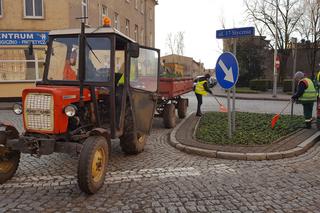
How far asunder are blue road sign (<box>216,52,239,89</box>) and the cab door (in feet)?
4.86

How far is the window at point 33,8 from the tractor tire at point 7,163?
50.1ft

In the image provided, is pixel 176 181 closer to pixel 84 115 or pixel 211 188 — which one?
pixel 211 188

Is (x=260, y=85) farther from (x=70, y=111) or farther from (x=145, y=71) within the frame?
(x=70, y=111)

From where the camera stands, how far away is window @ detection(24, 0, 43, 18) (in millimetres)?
18391

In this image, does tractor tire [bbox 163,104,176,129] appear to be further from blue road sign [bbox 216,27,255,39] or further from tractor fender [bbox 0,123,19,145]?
tractor fender [bbox 0,123,19,145]

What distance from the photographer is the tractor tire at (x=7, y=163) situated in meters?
4.98

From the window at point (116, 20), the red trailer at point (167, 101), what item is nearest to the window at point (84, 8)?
the window at point (116, 20)

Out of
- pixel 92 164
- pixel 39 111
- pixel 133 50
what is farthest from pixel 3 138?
pixel 133 50

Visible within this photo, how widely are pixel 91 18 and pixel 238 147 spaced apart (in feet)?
54.8

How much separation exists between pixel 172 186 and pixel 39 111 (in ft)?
7.46

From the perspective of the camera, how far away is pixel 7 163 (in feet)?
16.8

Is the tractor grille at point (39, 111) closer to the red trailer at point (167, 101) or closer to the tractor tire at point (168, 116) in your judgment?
the red trailer at point (167, 101)

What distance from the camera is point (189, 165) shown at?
240 inches

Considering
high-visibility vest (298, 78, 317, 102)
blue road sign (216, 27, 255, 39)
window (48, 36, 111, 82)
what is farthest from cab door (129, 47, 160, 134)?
high-visibility vest (298, 78, 317, 102)
